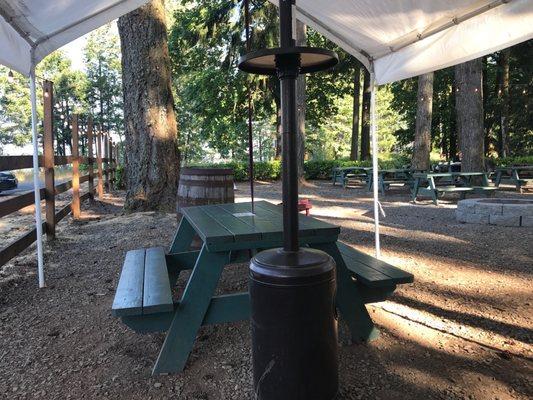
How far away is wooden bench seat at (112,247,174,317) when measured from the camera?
2.35 metres

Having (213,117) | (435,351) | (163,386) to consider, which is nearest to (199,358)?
(163,386)

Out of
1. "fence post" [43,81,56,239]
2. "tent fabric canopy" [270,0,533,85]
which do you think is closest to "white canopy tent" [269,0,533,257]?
"tent fabric canopy" [270,0,533,85]

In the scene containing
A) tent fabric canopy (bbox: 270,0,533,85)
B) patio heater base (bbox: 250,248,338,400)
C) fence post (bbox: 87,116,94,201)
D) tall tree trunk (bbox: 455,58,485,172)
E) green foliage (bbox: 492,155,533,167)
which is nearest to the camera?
patio heater base (bbox: 250,248,338,400)

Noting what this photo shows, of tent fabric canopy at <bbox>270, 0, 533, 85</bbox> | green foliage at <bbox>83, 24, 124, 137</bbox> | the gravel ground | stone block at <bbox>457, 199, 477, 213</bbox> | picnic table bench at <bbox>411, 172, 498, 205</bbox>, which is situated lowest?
the gravel ground

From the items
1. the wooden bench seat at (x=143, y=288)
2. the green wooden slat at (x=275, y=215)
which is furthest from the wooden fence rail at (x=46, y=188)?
the green wooden slat at (x=275, y=215)

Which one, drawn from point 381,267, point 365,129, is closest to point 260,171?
point 365,129

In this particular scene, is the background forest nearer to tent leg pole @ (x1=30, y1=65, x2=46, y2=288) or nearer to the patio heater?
tent leg pole @ (x1=30, y1=65, x2=46, y2=288)

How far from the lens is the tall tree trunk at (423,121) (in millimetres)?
15297

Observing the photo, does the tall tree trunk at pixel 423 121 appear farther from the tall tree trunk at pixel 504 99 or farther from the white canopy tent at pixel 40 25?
the white canopy tent at pixel 40 25

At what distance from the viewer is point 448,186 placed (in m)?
Result: 11.0

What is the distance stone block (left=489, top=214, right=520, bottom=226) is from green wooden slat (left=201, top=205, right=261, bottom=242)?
212 inches

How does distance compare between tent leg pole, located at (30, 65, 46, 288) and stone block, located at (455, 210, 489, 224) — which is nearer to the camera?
tent leg pole, located at (30, 65, 46, 288)

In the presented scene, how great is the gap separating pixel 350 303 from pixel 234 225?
90cm

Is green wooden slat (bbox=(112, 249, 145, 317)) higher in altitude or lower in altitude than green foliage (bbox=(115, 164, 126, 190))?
lower
